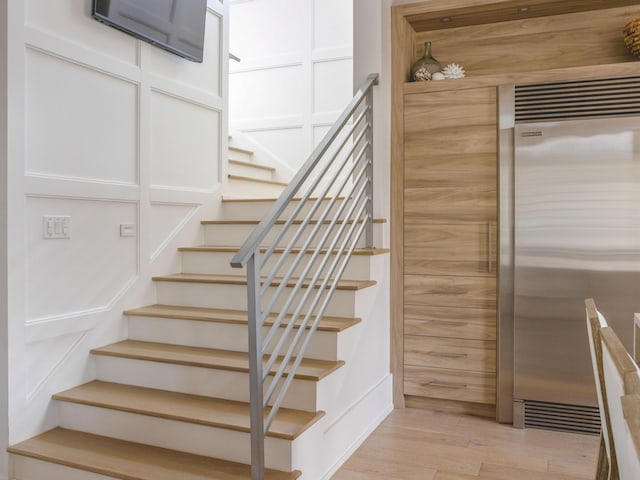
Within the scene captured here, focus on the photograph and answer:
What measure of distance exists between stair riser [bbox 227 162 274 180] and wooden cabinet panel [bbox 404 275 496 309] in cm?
162

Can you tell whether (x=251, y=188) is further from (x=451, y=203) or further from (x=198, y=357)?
(x=198, y=357)

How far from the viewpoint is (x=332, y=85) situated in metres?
4.69

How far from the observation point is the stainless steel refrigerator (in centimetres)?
304

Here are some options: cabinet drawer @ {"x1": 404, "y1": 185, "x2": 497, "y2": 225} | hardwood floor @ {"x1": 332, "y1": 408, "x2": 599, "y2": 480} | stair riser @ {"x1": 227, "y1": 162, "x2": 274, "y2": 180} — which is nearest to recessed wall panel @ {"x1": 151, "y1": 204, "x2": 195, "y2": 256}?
stair riser @ {"x1": 227, "y1": 162, "x2": 274, "y2": 180}

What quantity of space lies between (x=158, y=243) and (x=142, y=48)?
1075 mm

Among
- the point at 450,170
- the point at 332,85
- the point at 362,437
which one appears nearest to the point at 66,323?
the point at 362,437

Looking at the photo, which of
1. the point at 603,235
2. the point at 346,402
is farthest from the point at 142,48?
the point at 603,235

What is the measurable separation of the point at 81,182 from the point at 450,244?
2025 mm

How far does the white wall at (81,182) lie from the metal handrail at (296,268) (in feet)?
2.36

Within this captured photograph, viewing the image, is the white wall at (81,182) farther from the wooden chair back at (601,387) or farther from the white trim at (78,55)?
the wooden chair back at (601,387)

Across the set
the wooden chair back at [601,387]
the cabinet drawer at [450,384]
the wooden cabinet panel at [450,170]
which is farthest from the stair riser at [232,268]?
the wooden chair back at [601,387]

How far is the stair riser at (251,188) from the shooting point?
4.22m

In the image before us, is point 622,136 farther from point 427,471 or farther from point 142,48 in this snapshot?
point 142,48

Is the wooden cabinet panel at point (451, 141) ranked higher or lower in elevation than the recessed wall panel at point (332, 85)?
lower
